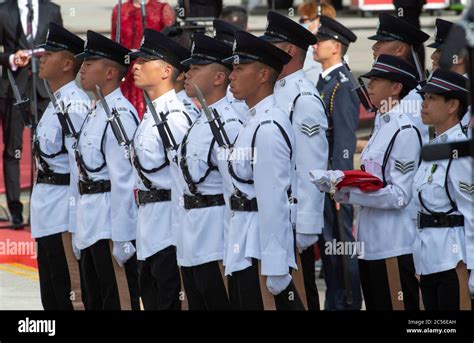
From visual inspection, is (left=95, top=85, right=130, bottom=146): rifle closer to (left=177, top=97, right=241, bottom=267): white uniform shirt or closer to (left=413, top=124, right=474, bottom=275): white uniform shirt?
(left=177, top=97, right=241, bottom=267): white uniform shirt

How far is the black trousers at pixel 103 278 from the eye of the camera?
714cm

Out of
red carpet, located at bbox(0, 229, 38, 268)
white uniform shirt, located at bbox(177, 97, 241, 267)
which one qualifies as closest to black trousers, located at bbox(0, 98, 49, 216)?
red carpet, located at bbox(0, 229, 38, 268)

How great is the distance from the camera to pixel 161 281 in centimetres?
685

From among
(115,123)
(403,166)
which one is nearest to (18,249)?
(115,123)

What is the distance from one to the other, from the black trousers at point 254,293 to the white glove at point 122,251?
1094 mm

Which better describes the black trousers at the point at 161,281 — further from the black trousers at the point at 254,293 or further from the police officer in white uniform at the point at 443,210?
the police officer in white uniform at the point at 443,210

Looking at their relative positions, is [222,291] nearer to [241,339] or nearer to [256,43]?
[241,339]

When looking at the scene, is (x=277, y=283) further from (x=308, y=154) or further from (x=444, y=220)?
(x=308, y=154)

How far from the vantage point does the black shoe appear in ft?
31.7

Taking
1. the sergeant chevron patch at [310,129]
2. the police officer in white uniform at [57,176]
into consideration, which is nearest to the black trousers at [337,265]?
the sergeant chevron patch at [310,129]

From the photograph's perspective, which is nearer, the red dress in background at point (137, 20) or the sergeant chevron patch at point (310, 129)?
the sergeant chevron patch at point (310, 129)

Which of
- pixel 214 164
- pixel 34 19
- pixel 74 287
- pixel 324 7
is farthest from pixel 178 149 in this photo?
pixel 34 19

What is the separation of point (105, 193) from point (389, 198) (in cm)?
160

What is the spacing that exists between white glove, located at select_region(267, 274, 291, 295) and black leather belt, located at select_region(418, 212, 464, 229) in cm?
65
